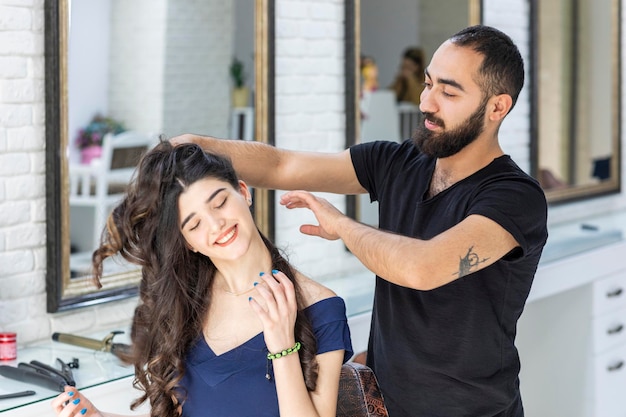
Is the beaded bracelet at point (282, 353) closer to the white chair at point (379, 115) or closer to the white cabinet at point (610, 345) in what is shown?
the white chair at point (379, 115)

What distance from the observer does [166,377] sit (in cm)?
196

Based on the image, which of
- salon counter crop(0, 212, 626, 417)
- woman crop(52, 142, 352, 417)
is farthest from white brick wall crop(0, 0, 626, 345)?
woman crop(52, 142, 352, 417)

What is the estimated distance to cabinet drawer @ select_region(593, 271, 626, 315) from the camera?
404 centimetres

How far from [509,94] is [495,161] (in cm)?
16

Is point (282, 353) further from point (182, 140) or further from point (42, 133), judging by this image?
point (42, 133)

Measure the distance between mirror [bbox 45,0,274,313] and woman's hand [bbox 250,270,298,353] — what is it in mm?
980

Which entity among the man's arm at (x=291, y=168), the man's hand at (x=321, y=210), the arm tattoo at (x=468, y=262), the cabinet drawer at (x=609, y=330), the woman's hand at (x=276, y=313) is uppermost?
the man's arm at (x=291, y=168)

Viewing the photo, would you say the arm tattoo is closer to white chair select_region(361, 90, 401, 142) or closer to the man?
the man

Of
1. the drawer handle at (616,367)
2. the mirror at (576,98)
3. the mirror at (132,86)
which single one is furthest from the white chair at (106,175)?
the mirror at (576,98)

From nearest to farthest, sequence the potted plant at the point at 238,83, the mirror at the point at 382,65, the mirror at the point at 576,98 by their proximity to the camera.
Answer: the potted plant at the point at 238,83 < the mirror at the point at 382,65 < the mirror at the point at 576,98

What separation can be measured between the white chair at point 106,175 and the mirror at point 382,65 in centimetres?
99

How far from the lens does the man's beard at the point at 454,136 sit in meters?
2.21

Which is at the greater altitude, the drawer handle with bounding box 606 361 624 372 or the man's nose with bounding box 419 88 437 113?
the man's nose with bounding box 419 88 437 113

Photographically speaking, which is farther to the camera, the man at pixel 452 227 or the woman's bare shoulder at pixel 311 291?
the man at pixel 452 227
